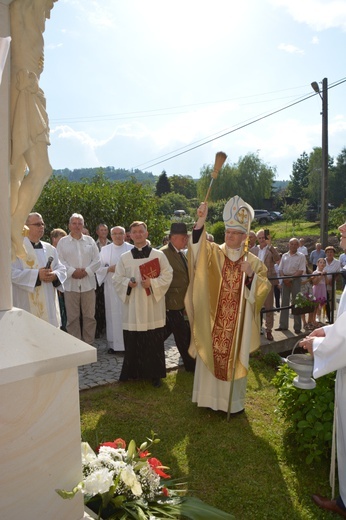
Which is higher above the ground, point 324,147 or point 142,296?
point 324,147

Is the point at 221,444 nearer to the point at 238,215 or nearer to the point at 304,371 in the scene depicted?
the point at 304,371

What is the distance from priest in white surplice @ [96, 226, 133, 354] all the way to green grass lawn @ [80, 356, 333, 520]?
138 centimetres

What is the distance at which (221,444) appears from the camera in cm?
409

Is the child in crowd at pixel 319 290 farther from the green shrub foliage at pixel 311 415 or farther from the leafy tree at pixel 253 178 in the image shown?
the leafy tree at pixel 253 178

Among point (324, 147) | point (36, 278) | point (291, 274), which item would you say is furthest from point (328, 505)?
point (324, 147)

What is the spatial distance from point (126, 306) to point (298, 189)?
63989mm

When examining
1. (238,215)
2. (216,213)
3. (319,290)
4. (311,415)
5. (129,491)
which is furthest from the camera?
(216,213)

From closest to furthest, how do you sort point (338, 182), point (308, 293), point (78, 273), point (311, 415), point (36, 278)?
point (311, 415), point (36, 278), point (78, 273), point (308, 293), point (338, 182)

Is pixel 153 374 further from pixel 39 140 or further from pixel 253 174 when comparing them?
pixel 253 174

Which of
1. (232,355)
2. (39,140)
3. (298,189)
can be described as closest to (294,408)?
(232,355)

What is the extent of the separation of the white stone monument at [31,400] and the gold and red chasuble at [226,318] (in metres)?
2.85

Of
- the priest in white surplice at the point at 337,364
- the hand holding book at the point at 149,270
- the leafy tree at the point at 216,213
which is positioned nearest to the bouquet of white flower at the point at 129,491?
the priest in white surplice at the point at 337,364

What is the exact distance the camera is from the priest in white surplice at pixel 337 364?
2.86m

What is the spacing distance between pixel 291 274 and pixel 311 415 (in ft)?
16.9
